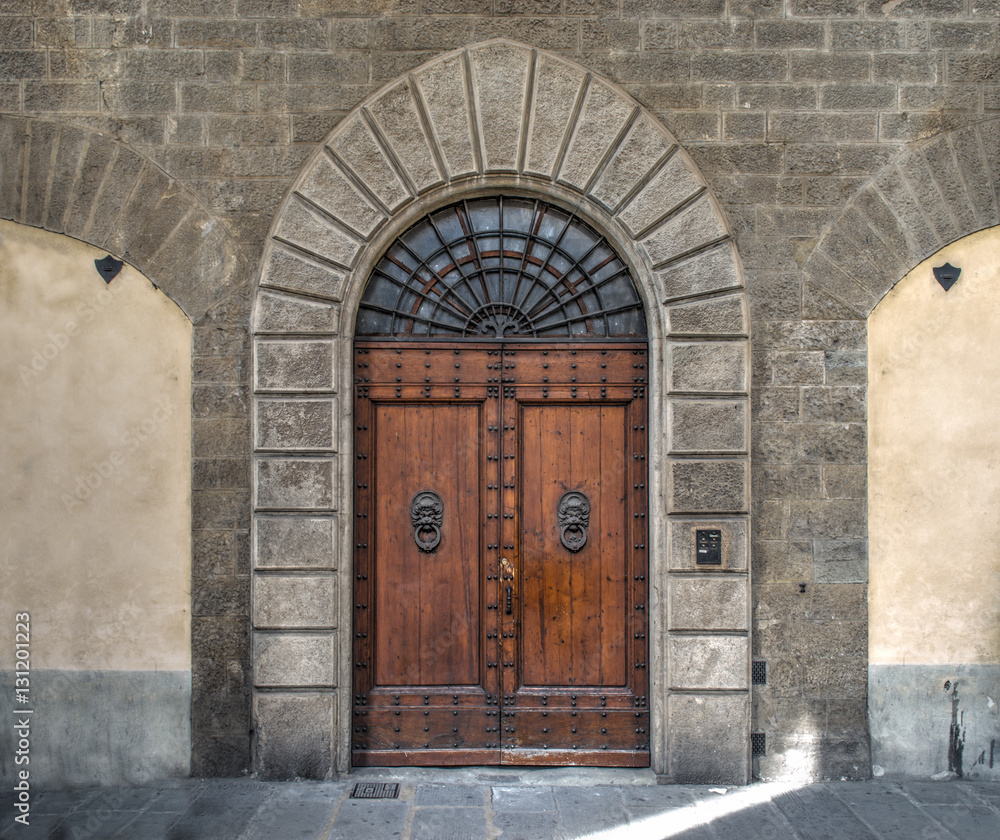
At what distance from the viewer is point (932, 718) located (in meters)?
4.39

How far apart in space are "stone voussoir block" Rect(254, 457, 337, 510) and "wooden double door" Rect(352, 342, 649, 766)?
229mm

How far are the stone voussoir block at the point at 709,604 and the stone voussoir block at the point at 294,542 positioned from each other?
2071 mm

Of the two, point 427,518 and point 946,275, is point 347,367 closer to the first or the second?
point 427,518

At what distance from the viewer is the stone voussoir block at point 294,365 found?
171 inches

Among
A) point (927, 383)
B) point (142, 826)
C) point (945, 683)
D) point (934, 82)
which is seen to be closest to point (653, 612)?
point (945, 683)

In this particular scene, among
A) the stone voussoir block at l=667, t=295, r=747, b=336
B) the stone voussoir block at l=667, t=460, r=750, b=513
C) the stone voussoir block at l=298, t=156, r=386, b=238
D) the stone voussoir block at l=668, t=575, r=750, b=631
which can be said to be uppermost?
the stone voussoir block at l=298, t=156, r=386, b=238

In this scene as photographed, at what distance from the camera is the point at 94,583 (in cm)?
438

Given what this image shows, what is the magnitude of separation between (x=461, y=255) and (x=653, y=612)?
2515mm

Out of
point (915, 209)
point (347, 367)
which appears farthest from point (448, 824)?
point (915, 209)

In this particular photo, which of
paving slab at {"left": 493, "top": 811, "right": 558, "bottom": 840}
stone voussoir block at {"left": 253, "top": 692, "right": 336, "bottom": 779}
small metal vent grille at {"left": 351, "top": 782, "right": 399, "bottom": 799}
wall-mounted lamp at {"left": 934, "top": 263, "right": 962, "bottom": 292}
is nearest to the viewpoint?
paving slab at {"left": 493, "top": 811, "right": 558, "bottom": 840}

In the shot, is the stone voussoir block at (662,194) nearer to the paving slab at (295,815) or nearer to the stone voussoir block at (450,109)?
the stone voussoir block at (450,109)

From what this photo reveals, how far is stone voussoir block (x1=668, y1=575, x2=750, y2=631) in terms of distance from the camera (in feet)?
14.2

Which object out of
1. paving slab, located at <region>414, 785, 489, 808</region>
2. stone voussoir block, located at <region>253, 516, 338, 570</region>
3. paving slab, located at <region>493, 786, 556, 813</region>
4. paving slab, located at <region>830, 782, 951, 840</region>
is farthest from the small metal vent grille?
paving slab, located at <region>830, 782, 951, 840</region>

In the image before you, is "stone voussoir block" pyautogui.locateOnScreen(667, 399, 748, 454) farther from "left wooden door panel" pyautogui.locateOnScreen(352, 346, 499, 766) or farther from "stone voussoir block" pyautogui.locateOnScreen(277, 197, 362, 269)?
"stone voussoir block" pyautogui.locateOnScreen(277, 197, 362, 269)
